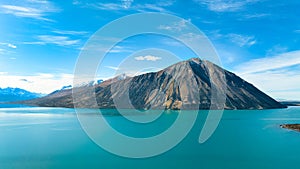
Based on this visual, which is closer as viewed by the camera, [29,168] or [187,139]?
[29,168]

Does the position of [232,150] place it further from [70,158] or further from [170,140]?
[70,158]

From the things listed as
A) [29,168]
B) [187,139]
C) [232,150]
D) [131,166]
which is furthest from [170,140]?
[29,168]

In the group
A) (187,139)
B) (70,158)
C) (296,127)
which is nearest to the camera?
(70,158)

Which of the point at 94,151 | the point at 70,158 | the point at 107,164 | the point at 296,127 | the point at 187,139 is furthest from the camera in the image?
the point at 296,127

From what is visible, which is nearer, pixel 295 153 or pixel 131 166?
pixel 131 166

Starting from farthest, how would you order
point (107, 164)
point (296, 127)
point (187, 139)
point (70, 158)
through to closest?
point (296, 127)
point (187, 139)
point (70, 158)
point (107, 164)

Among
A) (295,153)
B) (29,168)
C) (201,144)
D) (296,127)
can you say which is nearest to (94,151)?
(29,168)

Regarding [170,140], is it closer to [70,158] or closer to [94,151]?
[94,151]

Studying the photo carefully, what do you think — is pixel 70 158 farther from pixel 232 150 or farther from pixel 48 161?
pixel 232 150

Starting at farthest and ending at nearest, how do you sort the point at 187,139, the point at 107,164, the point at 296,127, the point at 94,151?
the point at 296,127
the point at 187,139
the point at 94,151
the point at 107,164
